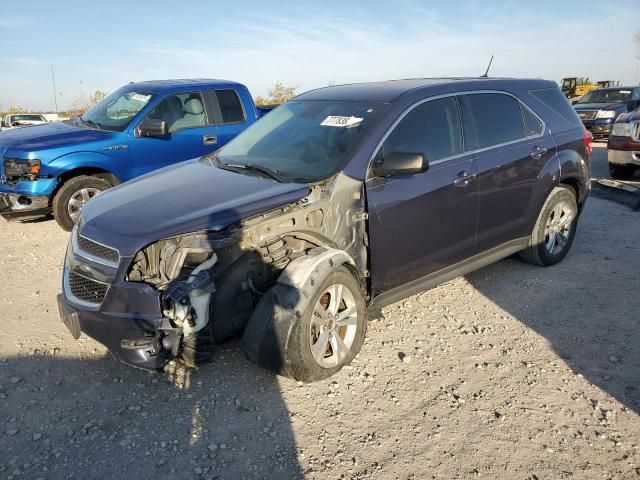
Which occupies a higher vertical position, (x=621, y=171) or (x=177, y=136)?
(x=177, y=136)

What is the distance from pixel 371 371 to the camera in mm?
3424

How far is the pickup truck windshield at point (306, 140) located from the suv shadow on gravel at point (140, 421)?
4.64 feet

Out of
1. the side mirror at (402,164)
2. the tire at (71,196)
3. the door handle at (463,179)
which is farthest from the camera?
the tire at (71,196)

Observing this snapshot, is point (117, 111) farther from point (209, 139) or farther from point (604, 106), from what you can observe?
point (604, 106)

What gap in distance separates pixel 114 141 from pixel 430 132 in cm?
457

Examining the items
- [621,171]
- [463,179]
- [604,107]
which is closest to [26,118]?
[604,107]

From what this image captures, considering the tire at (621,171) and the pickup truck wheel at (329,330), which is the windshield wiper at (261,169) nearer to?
the pickup truck wheel at (329,330)

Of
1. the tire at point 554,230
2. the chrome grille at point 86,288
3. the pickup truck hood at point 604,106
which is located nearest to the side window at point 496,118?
the tire at point 554,230

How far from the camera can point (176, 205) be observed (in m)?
3.14

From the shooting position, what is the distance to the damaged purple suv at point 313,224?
2.95m

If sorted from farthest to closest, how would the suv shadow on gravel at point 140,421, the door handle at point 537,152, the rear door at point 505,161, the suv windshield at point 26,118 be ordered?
1. the suv windshield at point 26,118
2. the door handle at point 537,152
3. the rear door at point 505,161
4. the suv shadow on gravel at point 140,421

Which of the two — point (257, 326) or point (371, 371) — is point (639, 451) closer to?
point (371, 371)

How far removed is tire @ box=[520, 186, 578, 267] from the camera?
15.9 feet

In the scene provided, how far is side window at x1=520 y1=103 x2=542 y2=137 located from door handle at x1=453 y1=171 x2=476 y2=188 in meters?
1.02
